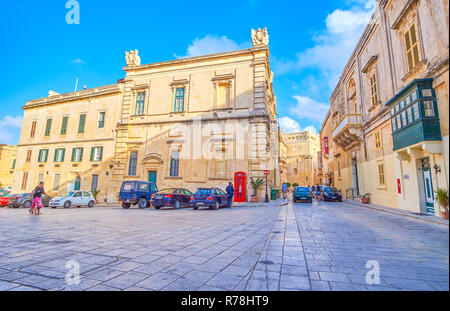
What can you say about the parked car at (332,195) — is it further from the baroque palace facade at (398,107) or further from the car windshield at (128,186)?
the car windshield at (128,186)

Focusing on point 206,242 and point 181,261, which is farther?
point 206,242

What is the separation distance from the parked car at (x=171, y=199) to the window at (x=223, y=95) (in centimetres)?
949

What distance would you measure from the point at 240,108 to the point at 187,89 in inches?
236

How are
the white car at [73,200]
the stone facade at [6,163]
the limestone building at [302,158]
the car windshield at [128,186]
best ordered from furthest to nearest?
the limestone building at [302,158]
the stone facade at [6,163]
the white car at [73,200]
the car windshield at [128,186]

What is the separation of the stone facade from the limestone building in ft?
192

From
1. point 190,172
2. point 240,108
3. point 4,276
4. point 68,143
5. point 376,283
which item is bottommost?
point 4,276

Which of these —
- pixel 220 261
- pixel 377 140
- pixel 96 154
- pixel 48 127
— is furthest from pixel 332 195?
pixel 48 127

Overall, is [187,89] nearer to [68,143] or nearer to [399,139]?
[68,143]

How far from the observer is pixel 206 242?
17.3 ft

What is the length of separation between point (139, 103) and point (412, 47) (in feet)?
74.2

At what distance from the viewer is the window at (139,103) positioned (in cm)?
2388

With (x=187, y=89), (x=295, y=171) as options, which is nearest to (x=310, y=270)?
(x=187, y=89)

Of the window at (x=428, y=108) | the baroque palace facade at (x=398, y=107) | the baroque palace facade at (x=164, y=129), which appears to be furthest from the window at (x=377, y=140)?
the baroque palace facade at (x=164, y=129)
